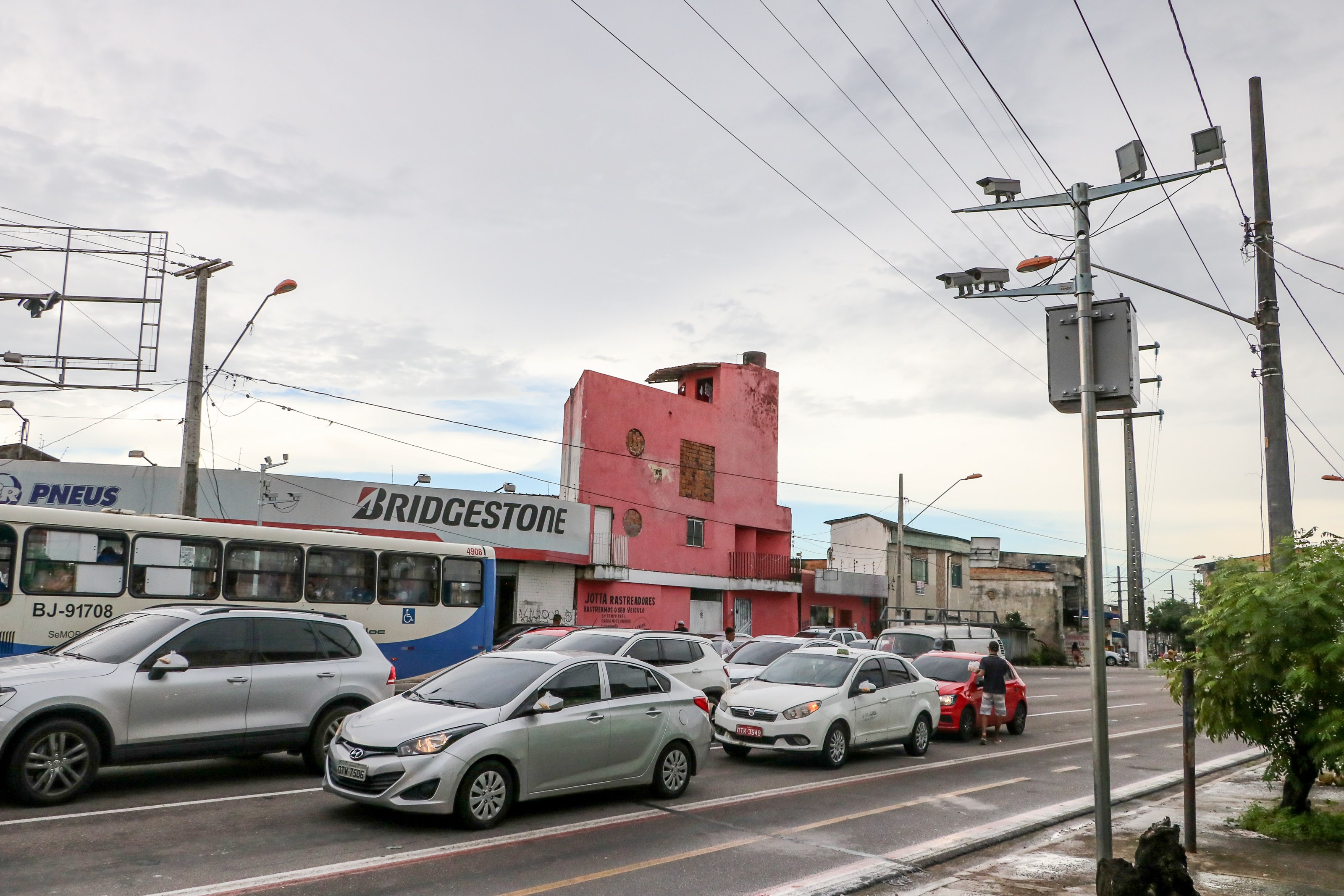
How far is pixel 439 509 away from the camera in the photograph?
3247 centimetres

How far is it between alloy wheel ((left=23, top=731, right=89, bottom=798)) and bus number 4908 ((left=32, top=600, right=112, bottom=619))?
18.4 ft

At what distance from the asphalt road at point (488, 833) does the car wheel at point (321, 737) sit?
277 mm

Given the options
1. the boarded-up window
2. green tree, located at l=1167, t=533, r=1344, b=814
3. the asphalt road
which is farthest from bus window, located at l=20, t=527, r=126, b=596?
the boarded-up window

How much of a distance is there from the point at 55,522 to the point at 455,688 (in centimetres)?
786

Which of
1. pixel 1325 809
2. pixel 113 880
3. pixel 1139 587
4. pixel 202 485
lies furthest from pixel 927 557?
pixel 113 880

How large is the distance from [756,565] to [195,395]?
2666 centimetres

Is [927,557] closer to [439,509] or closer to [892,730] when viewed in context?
[439,509]

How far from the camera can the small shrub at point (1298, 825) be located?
9.25 meters

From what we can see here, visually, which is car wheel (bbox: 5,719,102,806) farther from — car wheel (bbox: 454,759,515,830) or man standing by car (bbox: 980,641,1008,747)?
man standing by car (bbox: 980,641,1008,747)

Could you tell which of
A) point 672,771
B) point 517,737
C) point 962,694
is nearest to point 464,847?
point 517,737

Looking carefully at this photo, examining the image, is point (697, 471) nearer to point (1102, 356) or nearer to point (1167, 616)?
point (1102, 356)

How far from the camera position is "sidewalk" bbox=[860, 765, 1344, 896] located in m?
7.58

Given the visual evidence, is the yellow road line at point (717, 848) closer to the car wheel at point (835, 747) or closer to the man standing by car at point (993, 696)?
the car wheel at point (835, 747)

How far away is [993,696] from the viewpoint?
17.8m
